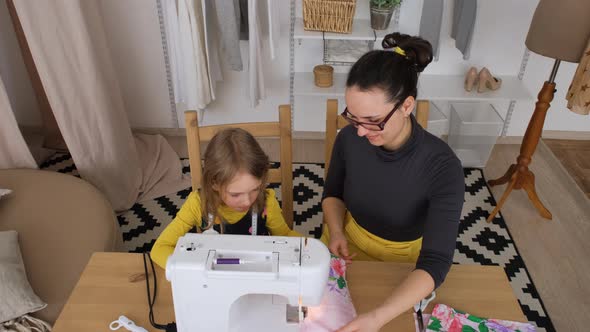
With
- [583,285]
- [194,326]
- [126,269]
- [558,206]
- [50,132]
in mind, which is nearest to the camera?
[194,326]

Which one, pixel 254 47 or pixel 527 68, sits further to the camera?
pixel 527 68

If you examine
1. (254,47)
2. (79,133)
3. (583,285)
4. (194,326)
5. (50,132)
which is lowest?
(583,285)

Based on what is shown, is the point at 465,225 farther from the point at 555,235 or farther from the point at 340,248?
the point at 340,248

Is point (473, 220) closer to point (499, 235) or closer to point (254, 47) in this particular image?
point (499, 235)

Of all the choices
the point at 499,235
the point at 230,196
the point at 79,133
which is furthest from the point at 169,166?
the point at 499,235

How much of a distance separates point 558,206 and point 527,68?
890 mm

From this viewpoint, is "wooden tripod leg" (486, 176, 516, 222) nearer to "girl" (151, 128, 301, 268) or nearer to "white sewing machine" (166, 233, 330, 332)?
"girl" (151, 128, 301, 268)

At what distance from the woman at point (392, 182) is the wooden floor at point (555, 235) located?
3.66ft

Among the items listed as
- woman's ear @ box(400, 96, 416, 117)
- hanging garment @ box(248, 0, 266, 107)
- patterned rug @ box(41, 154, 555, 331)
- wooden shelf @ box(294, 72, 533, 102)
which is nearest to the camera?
woman's ear @ box(400, 96, 416, 117)

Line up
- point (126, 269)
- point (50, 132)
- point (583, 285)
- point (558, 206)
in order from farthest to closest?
point (50, 132) < point (558, 206) < point (583, 285) < point (126, 269)

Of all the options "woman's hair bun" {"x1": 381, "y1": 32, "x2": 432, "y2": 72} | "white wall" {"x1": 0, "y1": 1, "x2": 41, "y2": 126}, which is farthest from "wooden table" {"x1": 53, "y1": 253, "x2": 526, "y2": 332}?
"white wall" {"x1": 0, "y1": 1, "x2": 41, "y2": 126}

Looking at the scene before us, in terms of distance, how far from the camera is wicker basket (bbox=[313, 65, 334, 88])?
2801 millimetres

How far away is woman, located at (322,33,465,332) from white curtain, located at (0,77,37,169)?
5.02 ft

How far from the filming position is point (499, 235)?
2.54 m
